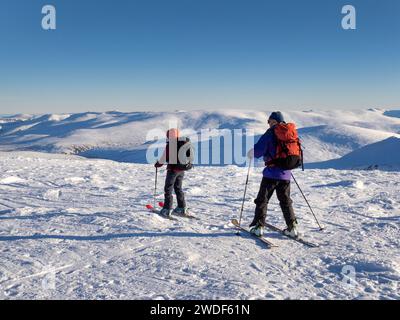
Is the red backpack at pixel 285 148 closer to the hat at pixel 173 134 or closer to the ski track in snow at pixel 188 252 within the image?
the ski track in snow at pixel 188 252

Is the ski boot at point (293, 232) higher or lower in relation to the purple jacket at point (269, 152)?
lower

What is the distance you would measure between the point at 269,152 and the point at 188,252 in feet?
7.78

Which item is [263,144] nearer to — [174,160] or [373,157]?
[174,160]

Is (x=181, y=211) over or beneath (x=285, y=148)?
beneath

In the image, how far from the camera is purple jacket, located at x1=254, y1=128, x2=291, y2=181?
6621mm

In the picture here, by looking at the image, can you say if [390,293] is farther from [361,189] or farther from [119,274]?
[361,189]

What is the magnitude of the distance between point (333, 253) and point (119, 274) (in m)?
3.74

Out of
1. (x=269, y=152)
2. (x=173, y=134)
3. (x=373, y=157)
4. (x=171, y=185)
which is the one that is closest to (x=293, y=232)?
(x=269, y=152)

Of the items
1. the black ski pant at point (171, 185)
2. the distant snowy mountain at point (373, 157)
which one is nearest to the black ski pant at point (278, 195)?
the black ski pant at point (171, 185)

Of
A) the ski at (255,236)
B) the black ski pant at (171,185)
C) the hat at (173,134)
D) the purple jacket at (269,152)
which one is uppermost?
the hat at (173,134)

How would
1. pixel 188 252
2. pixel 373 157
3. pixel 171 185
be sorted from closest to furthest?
pixel 188 252
pixel 171 185
pixel 373 157

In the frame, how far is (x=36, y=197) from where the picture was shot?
1151 centimetres

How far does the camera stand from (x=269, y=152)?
667 cm

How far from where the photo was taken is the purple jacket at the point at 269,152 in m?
6.62
